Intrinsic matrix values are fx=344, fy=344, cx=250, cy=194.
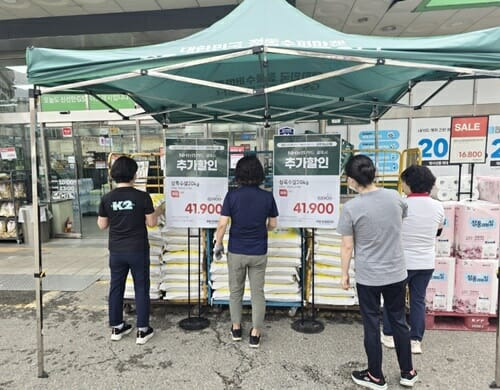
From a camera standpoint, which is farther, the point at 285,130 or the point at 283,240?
the point at 285,130

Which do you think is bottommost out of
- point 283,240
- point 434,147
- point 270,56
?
point 283,240

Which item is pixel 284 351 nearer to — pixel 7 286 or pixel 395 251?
pixel 395 251

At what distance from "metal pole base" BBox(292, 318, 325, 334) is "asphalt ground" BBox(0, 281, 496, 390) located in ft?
Result: 0.21

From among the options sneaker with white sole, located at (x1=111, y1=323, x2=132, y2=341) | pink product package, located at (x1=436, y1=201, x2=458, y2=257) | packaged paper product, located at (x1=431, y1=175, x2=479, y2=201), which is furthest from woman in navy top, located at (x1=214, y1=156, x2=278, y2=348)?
packaged paper product, located at (x1=431, y1=175, x2=479, y2=201)

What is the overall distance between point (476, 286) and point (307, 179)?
77.0 inches

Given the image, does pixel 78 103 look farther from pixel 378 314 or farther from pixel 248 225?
pixel 378 314

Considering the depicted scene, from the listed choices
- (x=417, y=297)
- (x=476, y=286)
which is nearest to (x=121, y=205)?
(x=417, y=297)

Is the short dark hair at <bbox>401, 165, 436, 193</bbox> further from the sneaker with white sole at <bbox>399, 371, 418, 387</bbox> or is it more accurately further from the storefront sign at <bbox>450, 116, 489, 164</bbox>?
the storefront sign at <bbox>450, 116, 489, 164</bbox>

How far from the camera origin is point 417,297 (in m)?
2.88

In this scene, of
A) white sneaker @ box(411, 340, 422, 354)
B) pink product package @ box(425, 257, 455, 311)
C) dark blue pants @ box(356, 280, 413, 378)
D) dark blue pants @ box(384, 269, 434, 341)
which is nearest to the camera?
dark blue pants @ box(356, 280, 413, 378)

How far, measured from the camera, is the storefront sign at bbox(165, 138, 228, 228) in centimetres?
358

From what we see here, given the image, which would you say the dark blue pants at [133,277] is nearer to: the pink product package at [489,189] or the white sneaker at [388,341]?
the white sneaker at [388,341]

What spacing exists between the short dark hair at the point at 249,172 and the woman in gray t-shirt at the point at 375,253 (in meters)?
0.86

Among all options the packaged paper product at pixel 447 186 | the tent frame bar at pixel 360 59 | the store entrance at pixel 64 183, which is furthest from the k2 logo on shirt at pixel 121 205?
the store entrance at pixel 64 183
